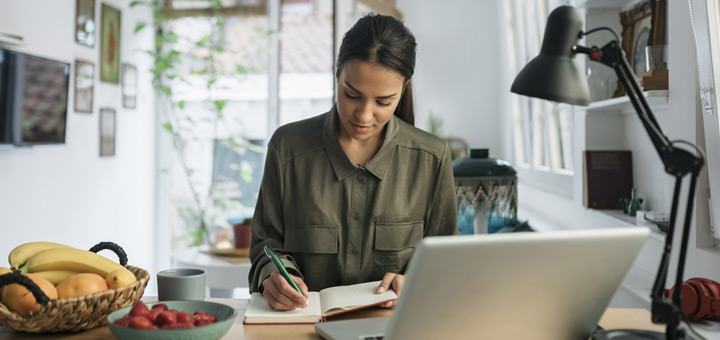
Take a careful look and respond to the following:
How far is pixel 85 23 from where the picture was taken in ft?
13.5

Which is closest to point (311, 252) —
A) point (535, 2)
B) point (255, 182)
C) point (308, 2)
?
point (535, 2)

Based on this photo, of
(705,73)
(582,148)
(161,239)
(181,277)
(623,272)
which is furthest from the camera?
(161,239)

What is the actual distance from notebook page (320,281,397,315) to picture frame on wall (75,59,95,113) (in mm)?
3166

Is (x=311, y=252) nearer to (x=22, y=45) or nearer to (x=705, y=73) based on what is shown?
(x=705, y=73)

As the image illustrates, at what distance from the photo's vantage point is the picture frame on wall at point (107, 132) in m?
4.29

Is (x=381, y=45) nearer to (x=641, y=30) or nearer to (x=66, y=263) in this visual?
(x=66, y=263)

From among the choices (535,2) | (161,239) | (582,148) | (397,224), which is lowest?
(161,239)

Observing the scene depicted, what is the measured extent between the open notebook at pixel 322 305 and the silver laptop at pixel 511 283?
1.06 feet

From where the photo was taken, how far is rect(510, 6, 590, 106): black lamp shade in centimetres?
98

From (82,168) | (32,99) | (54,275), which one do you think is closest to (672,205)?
(54,275)

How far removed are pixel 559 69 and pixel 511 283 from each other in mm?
330

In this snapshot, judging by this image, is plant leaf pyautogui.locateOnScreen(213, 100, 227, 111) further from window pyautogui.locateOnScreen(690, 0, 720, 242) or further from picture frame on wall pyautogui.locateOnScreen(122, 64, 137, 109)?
window pyautogui.locateOnScreen(690, 0, 720, 242)

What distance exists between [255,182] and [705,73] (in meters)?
4.06

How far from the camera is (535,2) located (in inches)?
173
